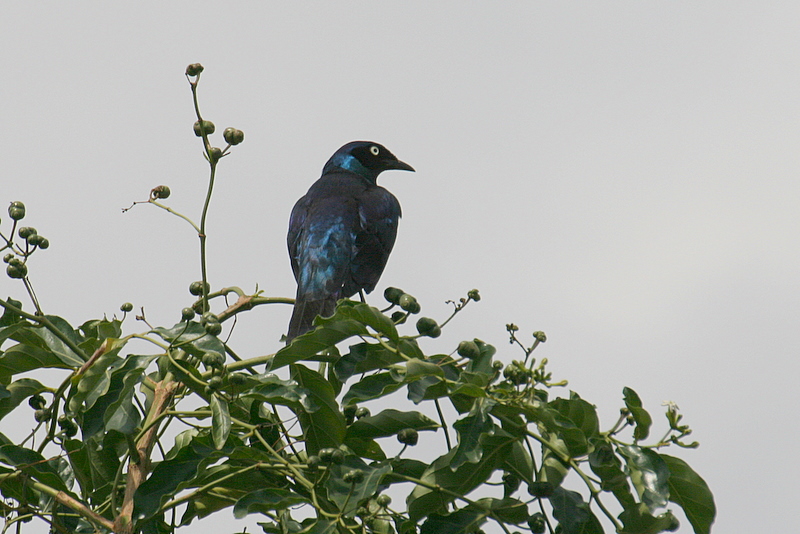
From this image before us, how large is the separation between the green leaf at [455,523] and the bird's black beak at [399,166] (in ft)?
16.9

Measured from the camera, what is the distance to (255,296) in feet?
11.5

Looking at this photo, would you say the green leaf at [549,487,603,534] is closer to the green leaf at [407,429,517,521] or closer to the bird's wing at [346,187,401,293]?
the green leaf at [407,429,517,521]

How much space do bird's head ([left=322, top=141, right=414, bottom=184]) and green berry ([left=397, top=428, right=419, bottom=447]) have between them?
4.78 metres

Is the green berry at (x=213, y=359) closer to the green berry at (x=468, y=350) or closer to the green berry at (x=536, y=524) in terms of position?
the green berry at (x=468, y=350)

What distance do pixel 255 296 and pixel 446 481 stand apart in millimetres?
1205

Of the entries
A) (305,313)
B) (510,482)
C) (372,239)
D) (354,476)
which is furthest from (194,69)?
(372,239)

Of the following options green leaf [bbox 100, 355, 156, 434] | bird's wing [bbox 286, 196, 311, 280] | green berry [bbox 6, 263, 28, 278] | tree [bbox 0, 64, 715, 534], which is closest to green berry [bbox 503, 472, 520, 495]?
tree [bbox 0, 64, 715, 534]

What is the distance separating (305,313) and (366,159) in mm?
2727

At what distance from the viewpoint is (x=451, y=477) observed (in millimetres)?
2598

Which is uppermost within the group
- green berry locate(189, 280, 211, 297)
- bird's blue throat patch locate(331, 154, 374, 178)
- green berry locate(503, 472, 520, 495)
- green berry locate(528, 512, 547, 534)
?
bird's blue throat patch locate(331, 154, 374, 178)

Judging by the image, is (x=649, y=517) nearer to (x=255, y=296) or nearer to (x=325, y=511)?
(x=325, y=511)

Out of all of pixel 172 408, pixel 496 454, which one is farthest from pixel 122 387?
pixel 496 454

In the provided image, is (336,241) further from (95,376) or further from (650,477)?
(650,477)

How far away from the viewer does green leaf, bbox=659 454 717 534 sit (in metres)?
2.55
